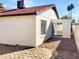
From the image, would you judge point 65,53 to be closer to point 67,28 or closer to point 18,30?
point 18,30

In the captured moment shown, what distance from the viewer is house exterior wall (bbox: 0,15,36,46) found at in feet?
36.2

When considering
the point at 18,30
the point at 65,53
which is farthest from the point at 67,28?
the point at 65,53

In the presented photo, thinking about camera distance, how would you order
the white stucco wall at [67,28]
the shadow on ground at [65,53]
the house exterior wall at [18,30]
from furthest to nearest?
1. the white stucco wall at [67,28]
2. the house exterior wall at [18,30]
3. the shadow on ground at [65,53]

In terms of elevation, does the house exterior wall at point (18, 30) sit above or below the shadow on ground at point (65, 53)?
above

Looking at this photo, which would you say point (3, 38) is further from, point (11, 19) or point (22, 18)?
point (22, 18)

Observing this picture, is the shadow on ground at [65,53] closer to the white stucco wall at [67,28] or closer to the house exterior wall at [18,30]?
the house exterior wall at [18,30]

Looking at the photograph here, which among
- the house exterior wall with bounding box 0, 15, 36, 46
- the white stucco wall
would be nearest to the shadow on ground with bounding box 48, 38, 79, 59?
the house exterior wall with bounding box 0, 15, 36, 46

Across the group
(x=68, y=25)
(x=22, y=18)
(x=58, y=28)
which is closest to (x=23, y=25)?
(x=22, y=18)

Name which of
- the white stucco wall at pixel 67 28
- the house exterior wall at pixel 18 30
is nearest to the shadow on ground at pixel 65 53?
the house exterior wall at pixel 18 30

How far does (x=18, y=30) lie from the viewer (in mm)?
11633

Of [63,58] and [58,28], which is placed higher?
[58,28]

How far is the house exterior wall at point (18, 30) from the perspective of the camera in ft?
36.2

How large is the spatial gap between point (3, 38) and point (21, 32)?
2.29 m

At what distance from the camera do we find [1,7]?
2112 cm
